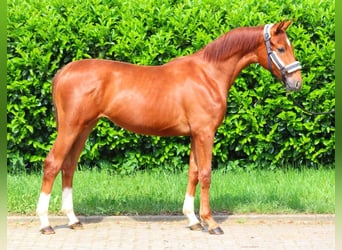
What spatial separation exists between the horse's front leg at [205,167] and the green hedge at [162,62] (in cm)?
266

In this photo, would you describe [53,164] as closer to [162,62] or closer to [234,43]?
[234,43]

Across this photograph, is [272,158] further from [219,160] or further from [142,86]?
[142,86]

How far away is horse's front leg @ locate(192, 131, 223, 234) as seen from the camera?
764 centimetres

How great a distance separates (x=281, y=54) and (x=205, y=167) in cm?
149

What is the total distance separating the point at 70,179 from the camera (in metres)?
7.98

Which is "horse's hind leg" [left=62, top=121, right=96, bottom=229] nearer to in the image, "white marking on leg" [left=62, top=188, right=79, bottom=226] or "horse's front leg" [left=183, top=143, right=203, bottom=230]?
"white marking on leg" [left=62, top=188, right=79, bottom=226]

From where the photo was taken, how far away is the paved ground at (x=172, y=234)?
7.17 m

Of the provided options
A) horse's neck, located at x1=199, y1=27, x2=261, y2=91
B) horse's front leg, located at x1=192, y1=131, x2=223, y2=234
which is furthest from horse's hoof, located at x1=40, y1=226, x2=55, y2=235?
horse's neck, located at x1=199, y1=27, x2=261, y2=91

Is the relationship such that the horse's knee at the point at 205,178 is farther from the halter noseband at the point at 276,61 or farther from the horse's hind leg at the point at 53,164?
the horse's hind leg at the point at 53,164

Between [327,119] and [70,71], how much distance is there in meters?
4.48

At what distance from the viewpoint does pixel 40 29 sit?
10.2 meters

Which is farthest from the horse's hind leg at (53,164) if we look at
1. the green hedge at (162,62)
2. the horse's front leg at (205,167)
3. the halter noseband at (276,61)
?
the green hedge at (162,62)

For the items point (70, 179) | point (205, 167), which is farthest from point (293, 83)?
point (70, 179)

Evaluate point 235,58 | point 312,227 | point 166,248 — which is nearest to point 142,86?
point 235,58
